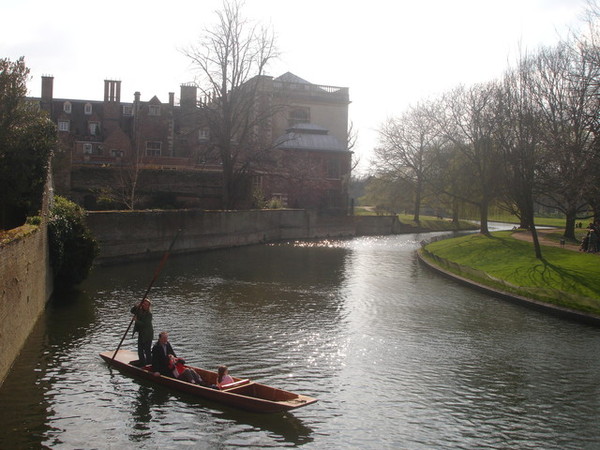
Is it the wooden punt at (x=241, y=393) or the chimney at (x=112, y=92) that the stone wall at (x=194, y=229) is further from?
the chimney at (x=112, y=92)

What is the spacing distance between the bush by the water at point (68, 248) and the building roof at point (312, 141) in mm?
50818

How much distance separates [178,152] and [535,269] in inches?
2053

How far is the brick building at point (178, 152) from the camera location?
175 feet

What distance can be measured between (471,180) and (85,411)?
4743 centimetres

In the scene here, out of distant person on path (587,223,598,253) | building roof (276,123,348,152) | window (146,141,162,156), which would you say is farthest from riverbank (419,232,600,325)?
window (146,141,162,156)

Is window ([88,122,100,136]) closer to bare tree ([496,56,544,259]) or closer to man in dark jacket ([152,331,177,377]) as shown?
bare tree ([496,56,544,259])

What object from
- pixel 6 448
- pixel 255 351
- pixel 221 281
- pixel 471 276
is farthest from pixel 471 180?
pixel 6 448

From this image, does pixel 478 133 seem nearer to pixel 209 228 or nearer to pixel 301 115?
pixel 209 228

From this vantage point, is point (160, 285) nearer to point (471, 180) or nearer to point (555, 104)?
point (555, 104)

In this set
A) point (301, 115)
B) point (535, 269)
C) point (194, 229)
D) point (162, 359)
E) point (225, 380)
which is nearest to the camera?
point (225, 380)

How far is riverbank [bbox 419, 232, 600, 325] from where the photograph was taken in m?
24.6

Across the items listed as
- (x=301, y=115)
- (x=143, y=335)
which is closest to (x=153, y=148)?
(x=301, y=115)

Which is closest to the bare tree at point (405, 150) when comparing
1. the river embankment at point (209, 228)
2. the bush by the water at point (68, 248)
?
the river embankment at point (209, 228)

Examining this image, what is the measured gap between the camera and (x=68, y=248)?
84.4ft
